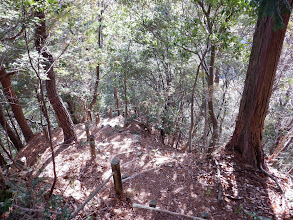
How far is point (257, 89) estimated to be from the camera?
11.7ft

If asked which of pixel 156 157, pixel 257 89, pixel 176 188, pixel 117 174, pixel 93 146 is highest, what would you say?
pixel 257 89

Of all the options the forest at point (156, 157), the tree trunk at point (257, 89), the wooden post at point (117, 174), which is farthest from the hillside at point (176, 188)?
the tree trunk at point (257, 89)

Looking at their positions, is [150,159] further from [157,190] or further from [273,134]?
[273,134]

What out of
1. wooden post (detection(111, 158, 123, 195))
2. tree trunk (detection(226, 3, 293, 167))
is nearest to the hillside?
wooden post (detection(111, 158, 123, 195))

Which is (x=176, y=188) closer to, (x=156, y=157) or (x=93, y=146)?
(x=156, y=157)

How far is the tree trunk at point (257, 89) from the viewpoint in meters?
3.26

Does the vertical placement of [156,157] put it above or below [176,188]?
below

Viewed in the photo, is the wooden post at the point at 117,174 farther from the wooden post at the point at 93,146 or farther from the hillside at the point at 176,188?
the wooden post at the point at 93,146

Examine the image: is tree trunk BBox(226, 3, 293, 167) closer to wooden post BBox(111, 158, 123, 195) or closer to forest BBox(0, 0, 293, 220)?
forest BBox(0, 0, 293, 220)

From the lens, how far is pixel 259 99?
362 centimetres

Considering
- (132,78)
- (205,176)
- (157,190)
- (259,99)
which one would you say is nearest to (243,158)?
(205,176)

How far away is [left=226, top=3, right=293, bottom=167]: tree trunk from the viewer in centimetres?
326

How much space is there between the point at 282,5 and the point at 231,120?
1047cm

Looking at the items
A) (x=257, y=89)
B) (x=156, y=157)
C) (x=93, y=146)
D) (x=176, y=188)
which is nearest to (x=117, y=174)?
(x=176, y=188)
